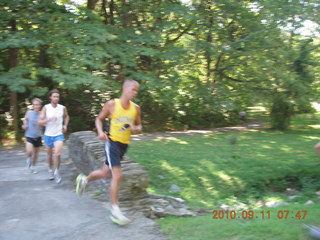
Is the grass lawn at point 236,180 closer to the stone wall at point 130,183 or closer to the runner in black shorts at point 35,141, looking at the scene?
the stone wall at point 130,183

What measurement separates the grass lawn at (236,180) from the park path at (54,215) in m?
0.49

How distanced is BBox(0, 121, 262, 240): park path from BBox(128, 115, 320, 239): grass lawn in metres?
0.49

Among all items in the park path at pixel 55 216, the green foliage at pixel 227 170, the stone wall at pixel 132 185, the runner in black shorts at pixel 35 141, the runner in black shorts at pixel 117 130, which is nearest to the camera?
the park path at pixel 55 216

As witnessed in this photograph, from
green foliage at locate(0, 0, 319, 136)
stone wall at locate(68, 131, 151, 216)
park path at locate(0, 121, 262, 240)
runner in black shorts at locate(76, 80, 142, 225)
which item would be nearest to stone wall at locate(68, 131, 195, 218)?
stone wall at locate(68, 131, 151, 216)

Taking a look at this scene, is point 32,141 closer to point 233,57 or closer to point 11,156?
point 11,156

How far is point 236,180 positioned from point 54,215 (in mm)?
4923

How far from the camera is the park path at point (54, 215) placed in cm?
429

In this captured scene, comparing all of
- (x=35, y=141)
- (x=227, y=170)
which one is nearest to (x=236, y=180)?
(x=227, y=170)

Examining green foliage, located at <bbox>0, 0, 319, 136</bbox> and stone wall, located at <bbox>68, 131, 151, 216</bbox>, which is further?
green foliage, located at <bbox>0, 0, 319, 136</bbox>

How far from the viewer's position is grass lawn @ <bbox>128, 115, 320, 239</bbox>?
4309 millimetres

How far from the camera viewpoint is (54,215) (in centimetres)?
495

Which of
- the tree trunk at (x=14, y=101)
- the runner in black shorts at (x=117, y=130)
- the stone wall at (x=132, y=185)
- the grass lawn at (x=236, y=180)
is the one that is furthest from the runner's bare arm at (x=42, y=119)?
the tree trunk at (x=14, y=101)

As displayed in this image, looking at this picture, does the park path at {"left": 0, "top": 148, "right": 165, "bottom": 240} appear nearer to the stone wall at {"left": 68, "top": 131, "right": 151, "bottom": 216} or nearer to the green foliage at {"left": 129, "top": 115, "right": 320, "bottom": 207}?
the stone wall at {"left": 68, "top": 131, "right": 151, "bottom": 216}

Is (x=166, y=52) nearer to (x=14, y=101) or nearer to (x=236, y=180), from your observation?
(x=14, y=101)
